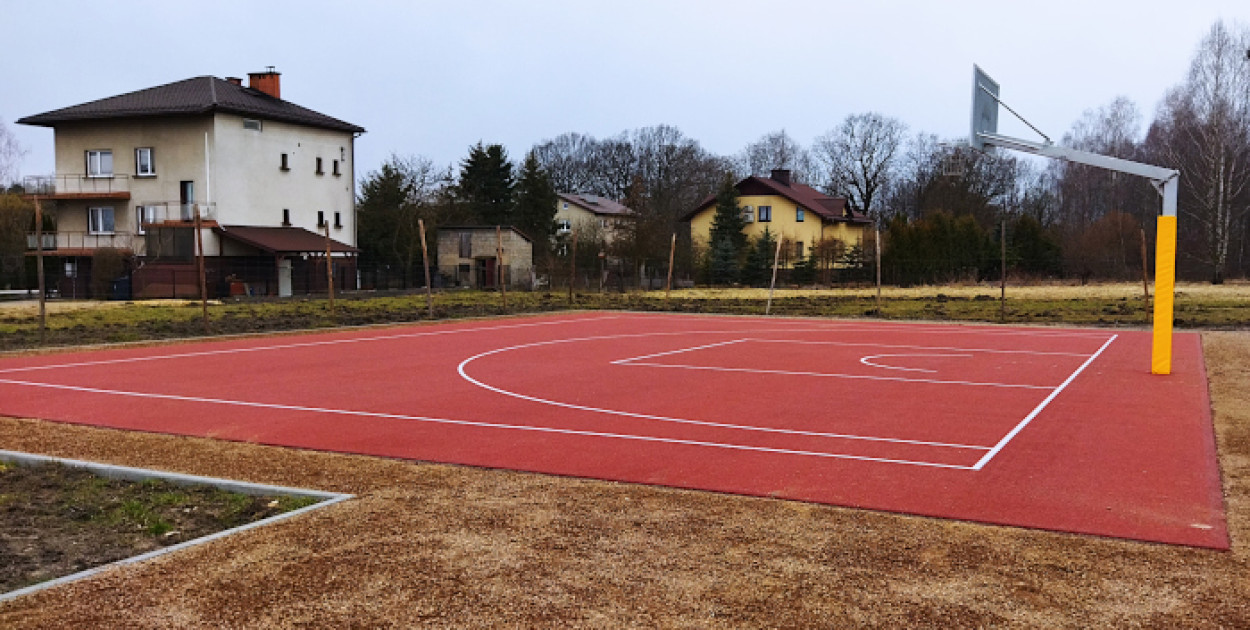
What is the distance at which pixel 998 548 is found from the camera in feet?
20.5

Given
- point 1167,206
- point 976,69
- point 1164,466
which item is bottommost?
point 1164,466

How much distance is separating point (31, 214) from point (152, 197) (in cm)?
1140

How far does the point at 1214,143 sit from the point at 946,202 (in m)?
25.6

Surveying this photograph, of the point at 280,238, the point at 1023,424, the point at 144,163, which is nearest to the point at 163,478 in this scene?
the point at 1023,424

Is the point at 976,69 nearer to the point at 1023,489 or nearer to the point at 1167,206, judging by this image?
the point at 1167,206

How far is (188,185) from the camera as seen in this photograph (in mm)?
44562

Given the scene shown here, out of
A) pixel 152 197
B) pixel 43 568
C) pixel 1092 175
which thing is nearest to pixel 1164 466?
pixel 43 568

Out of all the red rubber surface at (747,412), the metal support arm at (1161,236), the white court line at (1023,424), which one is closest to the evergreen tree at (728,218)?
the red rubber surface at (747,412)

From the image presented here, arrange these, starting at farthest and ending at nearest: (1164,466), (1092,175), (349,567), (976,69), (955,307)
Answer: (1092,175)
(955,307)
(976,69)
(1164,466)
(349,567)

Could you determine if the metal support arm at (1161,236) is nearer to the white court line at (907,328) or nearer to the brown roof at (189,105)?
the white court line at (907,328)

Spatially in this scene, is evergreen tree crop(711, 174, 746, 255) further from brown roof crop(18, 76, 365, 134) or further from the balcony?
the balcony

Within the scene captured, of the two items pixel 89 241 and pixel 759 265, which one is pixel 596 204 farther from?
pixel 89 241

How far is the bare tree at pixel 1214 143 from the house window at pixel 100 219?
5246cm

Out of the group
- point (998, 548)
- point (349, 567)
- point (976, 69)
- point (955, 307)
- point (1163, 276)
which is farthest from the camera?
point (955, 307)
